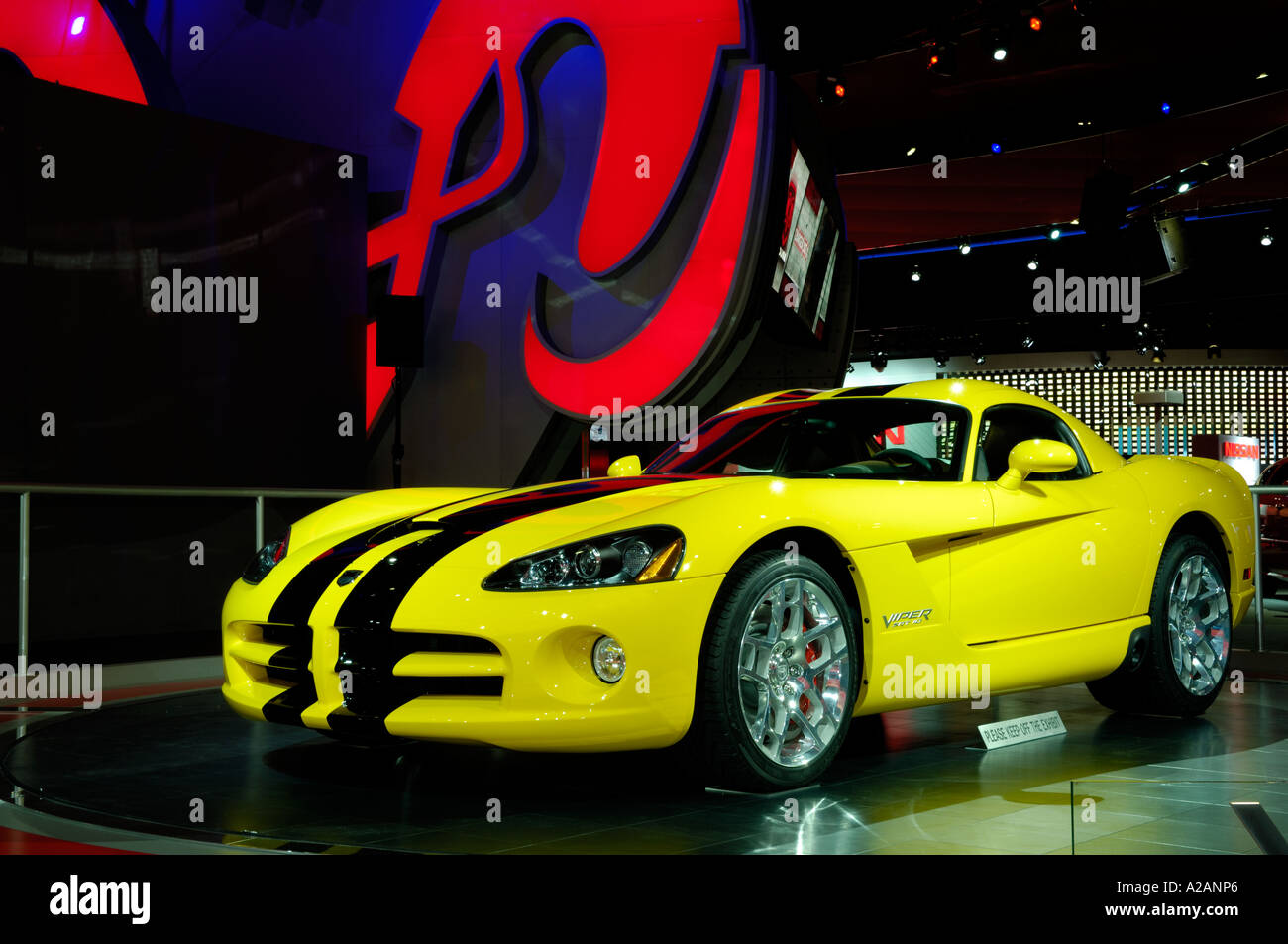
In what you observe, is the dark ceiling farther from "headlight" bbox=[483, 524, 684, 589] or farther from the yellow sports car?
"headlight" bbox=[483, 524, 684, 589]

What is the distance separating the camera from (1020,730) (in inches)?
225

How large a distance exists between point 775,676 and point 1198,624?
2.86m

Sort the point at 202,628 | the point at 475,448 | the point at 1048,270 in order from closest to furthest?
1. the point at 202,628
2. the point at 475,448
3. the point at 1048,270

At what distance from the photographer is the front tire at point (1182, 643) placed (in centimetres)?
611

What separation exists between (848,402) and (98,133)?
287 inches

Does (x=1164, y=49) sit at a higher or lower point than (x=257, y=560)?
higher

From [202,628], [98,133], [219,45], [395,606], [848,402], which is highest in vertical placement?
[219,45]

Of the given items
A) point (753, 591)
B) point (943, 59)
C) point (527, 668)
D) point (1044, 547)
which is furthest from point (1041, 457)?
point (943, 59)

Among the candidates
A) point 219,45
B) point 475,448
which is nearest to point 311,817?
point 475,448

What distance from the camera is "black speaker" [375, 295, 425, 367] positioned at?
12.7 m

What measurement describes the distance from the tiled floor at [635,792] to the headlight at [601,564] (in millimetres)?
665

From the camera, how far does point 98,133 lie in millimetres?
10609

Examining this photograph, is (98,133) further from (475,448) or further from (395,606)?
(395,606)
